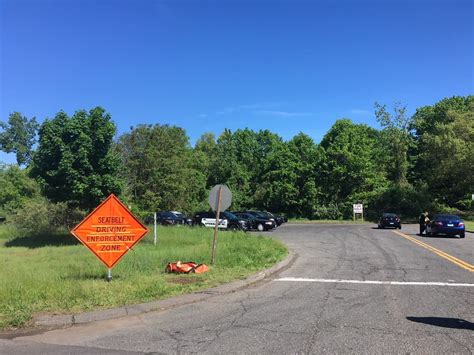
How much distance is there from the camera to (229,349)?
6168mm

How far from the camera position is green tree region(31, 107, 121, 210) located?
23.6 metres

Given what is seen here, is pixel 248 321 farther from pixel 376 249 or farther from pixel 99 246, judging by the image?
pixel 376 249

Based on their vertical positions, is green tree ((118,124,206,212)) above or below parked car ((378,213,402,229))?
above

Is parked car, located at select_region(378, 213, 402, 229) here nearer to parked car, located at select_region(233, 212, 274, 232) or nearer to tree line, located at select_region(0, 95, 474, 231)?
parked car, located at select_region(233, 212, 274, 232)

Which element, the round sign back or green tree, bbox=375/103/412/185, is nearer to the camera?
the round sign back

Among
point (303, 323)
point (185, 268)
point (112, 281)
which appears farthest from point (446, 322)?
point (112, 281)

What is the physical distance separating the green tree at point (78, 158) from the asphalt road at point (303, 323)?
577 inches

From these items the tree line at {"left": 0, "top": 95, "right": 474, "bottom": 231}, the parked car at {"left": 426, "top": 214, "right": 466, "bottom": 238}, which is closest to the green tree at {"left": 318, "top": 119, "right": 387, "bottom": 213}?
the tree line at {"left": 0, "top": 95, "right": 474, "bottom": 231}

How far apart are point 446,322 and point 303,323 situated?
7.29 ft

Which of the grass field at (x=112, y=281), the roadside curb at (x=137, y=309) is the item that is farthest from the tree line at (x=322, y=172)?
the roadside curb at (x=137, y=309)

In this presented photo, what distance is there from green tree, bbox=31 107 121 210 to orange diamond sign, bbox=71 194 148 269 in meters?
13.3

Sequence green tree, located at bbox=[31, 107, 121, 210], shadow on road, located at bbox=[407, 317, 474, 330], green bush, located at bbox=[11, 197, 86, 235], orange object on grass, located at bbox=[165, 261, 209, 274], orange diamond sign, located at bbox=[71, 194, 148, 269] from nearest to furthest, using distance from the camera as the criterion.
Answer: shadow on road, located at bbox=[407, 317, 474, 330], orange diamond sign, located at bbox=[71, 194, 148, 269], orange object on grass, located at bbox=[165, 261, 209, 274], green tree, located at bbox=[31, 107, 121, 210], green bush, located at bbox=[11, 197, 86, 235]

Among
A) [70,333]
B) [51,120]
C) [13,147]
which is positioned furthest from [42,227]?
[13,147]

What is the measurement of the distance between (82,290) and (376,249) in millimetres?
14135
